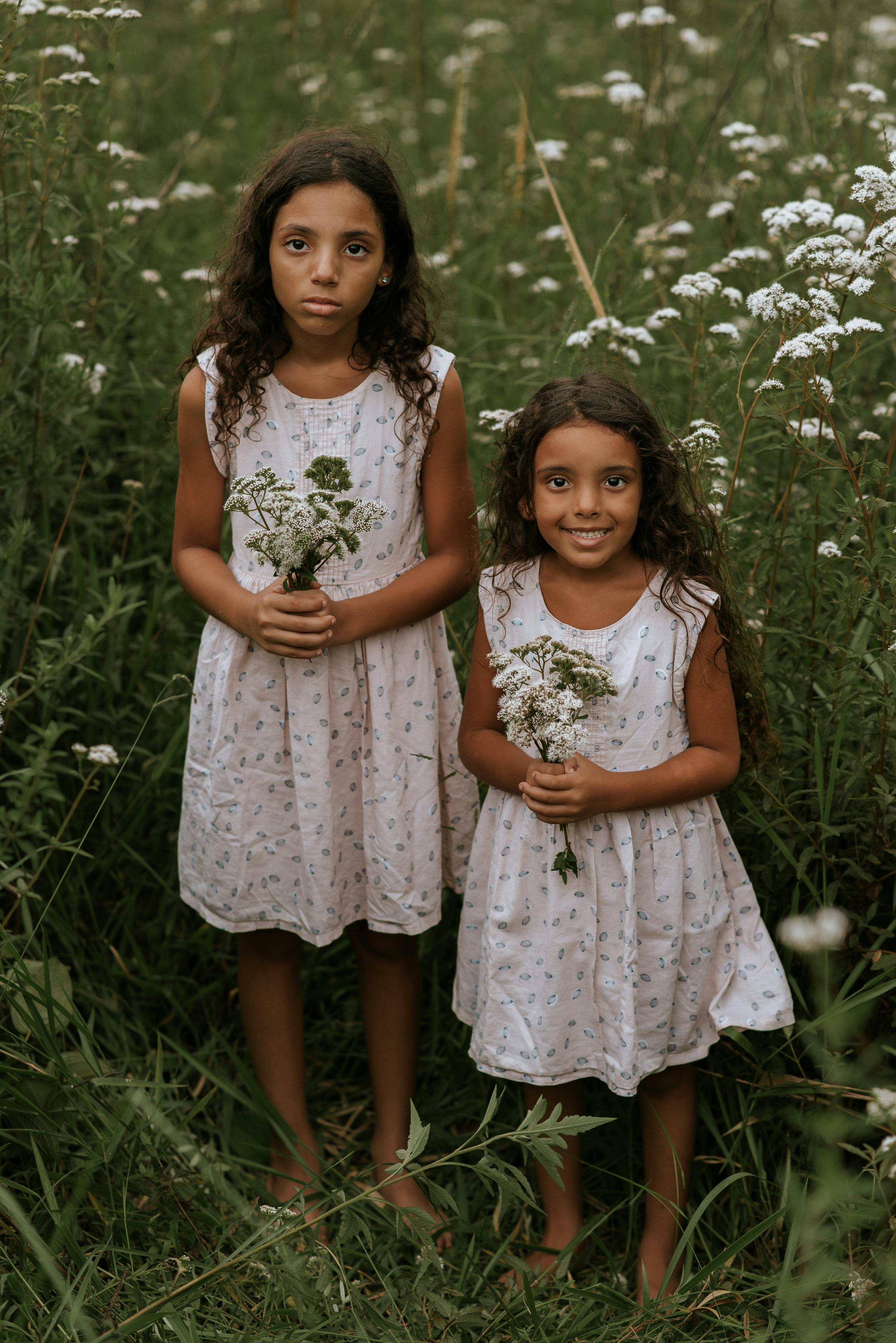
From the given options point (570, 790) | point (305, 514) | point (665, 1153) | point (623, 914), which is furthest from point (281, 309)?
point (665, 1153)

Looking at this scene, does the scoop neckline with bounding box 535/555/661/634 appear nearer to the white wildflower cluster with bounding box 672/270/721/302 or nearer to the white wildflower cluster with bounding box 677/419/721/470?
the white wildflower cluster with bounding box 677/419/721/470

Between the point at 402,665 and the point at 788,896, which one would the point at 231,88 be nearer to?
the point at 402,665

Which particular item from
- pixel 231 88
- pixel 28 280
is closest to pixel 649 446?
pixel 28 280

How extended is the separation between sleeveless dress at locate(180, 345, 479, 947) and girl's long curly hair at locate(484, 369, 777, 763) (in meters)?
0.21

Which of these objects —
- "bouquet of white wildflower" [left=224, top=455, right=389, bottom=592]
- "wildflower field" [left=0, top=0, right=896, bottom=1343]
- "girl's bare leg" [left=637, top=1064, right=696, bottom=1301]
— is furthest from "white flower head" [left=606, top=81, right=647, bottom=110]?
"girl's bare leg" [left=637, top=1064, right=696, bottom=1301]

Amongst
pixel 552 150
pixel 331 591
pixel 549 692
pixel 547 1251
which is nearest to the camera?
pixel 549 692

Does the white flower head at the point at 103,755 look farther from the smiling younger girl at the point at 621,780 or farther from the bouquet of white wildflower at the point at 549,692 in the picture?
the bouquet of white wildflower at the point at 549,692

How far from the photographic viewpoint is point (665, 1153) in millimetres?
2043

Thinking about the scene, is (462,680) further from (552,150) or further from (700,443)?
(552,150)

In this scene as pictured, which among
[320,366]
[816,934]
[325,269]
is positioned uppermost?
[325,269]

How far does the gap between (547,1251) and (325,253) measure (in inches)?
63.8

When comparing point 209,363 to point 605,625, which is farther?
point 209,363

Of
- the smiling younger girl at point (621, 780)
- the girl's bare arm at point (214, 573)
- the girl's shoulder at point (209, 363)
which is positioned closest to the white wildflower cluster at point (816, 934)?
the smiling younger girl at point (621, 780)

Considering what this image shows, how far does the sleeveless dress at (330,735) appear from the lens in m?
2.06
